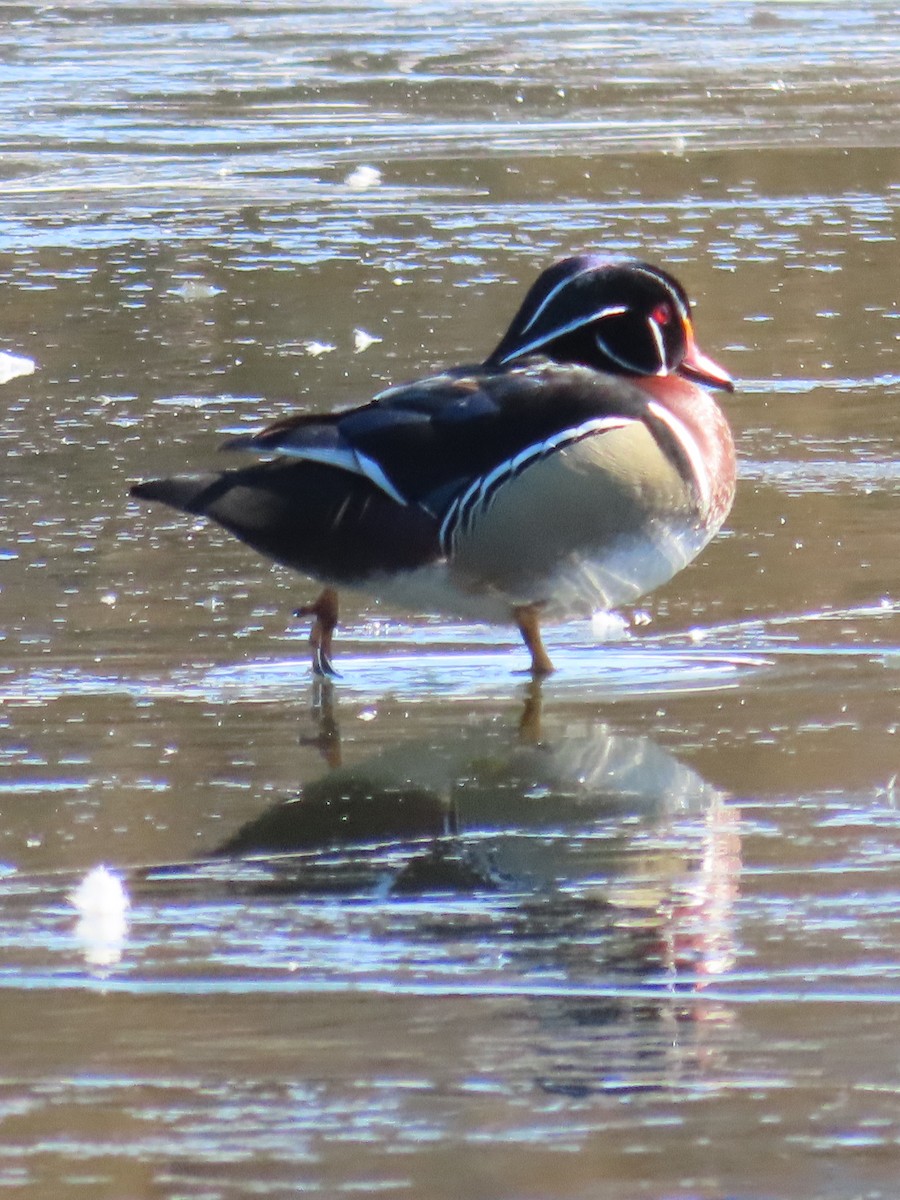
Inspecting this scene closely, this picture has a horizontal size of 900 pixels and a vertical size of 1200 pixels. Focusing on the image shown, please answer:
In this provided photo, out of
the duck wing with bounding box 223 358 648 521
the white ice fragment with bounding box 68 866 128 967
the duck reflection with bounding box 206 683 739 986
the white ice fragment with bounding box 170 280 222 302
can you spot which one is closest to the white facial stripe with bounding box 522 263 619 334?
the duck wing with bounding box 223 358 648 521

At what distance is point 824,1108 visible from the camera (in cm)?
254

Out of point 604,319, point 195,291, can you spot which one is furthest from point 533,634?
point 195,291

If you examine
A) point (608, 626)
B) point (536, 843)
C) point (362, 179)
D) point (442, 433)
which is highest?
point (442, 433)

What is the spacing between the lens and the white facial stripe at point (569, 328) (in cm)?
448

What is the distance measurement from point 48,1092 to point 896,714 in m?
1.82

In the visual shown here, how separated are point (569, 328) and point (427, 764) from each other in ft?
3.63

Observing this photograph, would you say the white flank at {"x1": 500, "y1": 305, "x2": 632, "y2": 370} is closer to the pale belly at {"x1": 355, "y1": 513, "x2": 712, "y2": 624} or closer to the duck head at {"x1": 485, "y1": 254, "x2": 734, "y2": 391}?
the duck head at {"x1": 485, "y1": 254, "x2": 734, "y2": 391}

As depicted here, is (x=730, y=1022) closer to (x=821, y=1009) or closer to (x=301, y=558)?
(x=821, y=1009)

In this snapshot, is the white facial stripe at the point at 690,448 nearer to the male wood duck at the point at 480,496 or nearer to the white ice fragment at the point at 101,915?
the male wood duck at the point at 480,496

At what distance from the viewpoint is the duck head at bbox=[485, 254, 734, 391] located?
14.7 ft

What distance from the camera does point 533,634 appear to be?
168 inches

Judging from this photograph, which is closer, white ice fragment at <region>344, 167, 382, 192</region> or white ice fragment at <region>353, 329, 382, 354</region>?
white ice fragment at <region>353, 329, 382, 354</region>

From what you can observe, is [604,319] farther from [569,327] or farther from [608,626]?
[608,626]

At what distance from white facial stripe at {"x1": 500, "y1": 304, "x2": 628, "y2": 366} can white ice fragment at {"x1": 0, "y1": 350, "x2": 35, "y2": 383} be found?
2227mm
